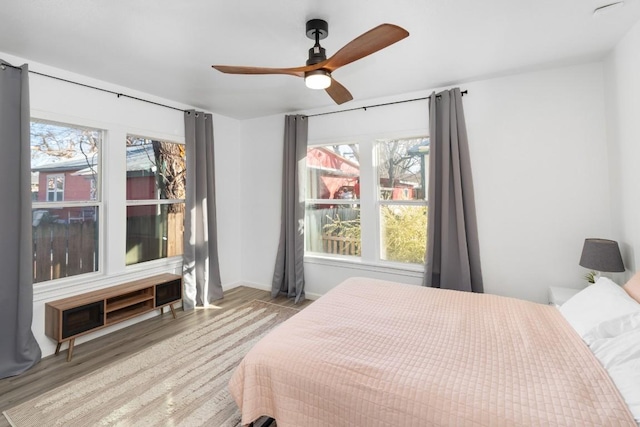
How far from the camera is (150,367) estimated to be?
2412 millimetres

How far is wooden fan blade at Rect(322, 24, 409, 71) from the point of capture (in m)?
1.50

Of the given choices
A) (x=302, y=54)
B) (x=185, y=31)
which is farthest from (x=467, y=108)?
(x=185, y=31)

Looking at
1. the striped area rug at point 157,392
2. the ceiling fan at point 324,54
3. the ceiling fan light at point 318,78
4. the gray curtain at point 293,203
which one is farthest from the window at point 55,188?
the ceiling fan light at point 318,78

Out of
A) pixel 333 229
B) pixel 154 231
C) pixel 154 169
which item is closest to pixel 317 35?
pixel 333 229

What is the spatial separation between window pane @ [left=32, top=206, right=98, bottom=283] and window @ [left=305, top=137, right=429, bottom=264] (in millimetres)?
2463

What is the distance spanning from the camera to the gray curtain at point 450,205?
3.05 metres

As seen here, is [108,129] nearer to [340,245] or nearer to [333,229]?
[333,229]

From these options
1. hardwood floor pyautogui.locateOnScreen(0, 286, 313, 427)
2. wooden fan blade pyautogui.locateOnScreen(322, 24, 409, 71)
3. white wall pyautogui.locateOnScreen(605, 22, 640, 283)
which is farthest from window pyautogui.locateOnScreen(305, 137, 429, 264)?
wooden fan blade pyautogui.locateOnScreen(322, 24, 409, 71)

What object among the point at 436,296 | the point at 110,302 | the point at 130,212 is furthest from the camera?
the point at 130,212

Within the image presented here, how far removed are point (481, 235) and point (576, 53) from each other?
5.72 ft

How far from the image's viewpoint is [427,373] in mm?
1345

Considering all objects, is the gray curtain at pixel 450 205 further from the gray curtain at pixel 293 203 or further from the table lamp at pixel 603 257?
the gray curtain at pixel 293 203

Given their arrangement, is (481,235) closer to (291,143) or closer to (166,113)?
(291,143)

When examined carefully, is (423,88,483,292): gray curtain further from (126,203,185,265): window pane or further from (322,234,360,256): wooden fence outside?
(126,203,185,265): window pane
